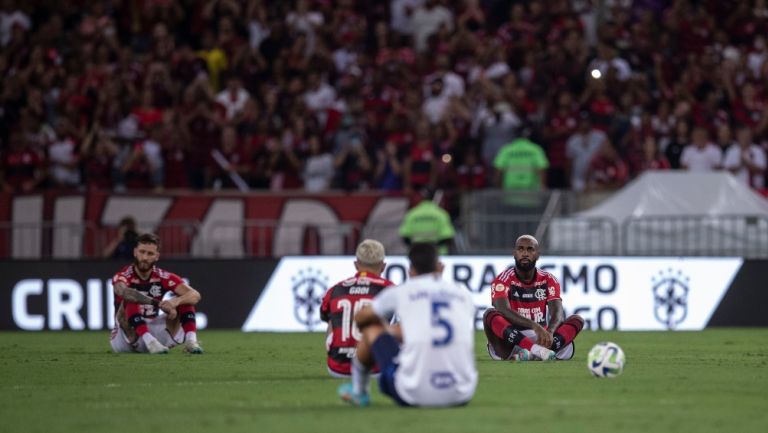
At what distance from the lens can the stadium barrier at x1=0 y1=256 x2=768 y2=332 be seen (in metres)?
25.2

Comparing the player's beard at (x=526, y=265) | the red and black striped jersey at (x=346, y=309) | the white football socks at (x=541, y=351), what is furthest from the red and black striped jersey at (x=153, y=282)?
the red and black striped jersey at (x=346, y=309)

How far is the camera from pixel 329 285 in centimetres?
2517

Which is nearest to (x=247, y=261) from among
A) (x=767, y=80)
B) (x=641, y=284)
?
(x=641, y=284)

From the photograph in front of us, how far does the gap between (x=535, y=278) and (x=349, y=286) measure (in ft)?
13.2

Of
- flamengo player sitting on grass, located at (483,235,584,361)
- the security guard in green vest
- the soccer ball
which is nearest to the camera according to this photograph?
the soccer ball

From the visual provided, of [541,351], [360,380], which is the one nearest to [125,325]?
[541,351]

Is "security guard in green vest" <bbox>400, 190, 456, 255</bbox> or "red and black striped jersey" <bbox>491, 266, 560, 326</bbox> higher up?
"security guard in green vest" <bbox>400, 190, 456, 255</bbox>

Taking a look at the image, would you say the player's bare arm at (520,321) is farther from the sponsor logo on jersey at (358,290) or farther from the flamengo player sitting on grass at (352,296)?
the sponsor logo on jersey at (358,290)

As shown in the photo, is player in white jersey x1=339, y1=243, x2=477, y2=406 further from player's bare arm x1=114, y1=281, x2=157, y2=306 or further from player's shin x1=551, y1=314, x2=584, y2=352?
player's bare arm x1=114, y1=281, x2=157, y2=306

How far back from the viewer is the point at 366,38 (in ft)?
104

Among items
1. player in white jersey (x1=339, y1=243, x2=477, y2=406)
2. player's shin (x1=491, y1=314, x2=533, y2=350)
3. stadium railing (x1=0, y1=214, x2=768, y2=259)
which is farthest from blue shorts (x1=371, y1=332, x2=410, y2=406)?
stadium railing (x1=0, y1=214, x2=768, y2=259)

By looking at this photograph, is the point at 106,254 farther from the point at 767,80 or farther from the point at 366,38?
the point at 767,80

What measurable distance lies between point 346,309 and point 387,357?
7.28ft

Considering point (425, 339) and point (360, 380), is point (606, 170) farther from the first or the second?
point (425, 339)
